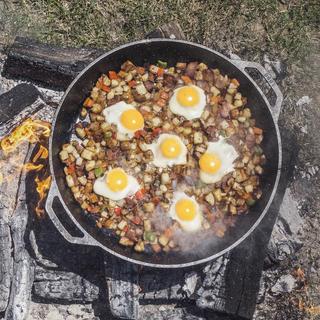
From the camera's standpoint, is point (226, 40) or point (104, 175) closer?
point (104, 175)

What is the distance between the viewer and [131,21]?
6.89 metres

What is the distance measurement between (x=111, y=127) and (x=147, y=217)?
1.07 m

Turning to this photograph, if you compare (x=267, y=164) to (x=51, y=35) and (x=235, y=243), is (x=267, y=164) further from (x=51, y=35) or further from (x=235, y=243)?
(x=51, y=35)

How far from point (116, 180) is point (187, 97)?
1.19 meters

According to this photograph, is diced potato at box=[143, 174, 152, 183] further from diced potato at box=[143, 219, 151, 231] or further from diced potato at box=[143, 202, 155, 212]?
diced potato at box=[143, 219, 151, 231]

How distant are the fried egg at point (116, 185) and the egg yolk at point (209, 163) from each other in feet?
2.47

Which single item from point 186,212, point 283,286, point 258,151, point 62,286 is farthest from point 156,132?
point 283,286

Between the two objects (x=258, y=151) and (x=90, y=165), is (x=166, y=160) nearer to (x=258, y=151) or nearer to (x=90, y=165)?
(x=90, y=165)

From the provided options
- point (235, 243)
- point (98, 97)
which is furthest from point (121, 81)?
point (235, 243)

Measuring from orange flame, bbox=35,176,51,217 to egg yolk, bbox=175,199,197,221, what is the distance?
5.41 feet

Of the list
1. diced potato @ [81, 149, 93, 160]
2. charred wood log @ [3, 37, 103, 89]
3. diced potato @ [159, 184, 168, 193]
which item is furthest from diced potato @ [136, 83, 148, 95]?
diced potato @ [159, 184, 168, 193]

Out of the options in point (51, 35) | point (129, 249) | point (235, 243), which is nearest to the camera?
point (235, 243)

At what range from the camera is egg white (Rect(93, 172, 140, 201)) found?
5.62 m

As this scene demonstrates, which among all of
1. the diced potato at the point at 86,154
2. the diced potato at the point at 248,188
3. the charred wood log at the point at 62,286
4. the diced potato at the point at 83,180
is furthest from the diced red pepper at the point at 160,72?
the charred wood log at the point at 62,286
